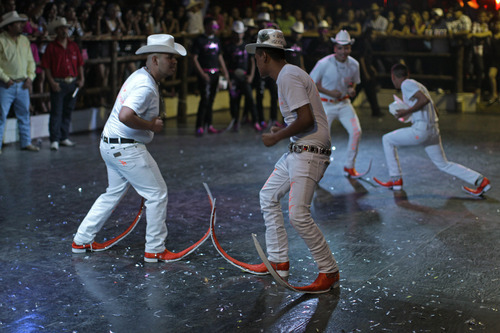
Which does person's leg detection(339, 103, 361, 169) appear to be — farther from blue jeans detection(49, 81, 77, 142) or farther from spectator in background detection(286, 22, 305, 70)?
blue jeans detection(49, 81, 77, 142)

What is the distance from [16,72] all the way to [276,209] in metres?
7.26

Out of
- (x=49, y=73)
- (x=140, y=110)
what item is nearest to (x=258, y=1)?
(x=49, y=73)

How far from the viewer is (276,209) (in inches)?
228

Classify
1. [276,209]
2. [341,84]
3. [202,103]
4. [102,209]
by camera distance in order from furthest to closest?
[202,103] < [341,84] < [102,209] < [276,209]

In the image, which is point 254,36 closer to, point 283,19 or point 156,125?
point 283,19

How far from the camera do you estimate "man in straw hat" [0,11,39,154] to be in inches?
444

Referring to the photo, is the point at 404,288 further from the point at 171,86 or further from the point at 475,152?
the point at 171,86

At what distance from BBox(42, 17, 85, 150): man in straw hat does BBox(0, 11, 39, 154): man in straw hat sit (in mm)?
336

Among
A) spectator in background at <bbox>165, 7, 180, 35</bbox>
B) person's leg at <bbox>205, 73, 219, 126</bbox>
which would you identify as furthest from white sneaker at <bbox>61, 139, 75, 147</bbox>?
spectator in background at <bbox>165, 7, 180, 35</bbox>

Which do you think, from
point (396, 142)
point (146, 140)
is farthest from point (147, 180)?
point (396, 142)

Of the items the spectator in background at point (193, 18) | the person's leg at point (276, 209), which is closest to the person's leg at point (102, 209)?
the person's leg at point (276, 209)

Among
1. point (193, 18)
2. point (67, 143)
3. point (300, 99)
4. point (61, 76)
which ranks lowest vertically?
point (67, 143)

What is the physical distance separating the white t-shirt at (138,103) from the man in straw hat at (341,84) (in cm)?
406

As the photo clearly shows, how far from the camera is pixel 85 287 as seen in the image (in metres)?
5.56
